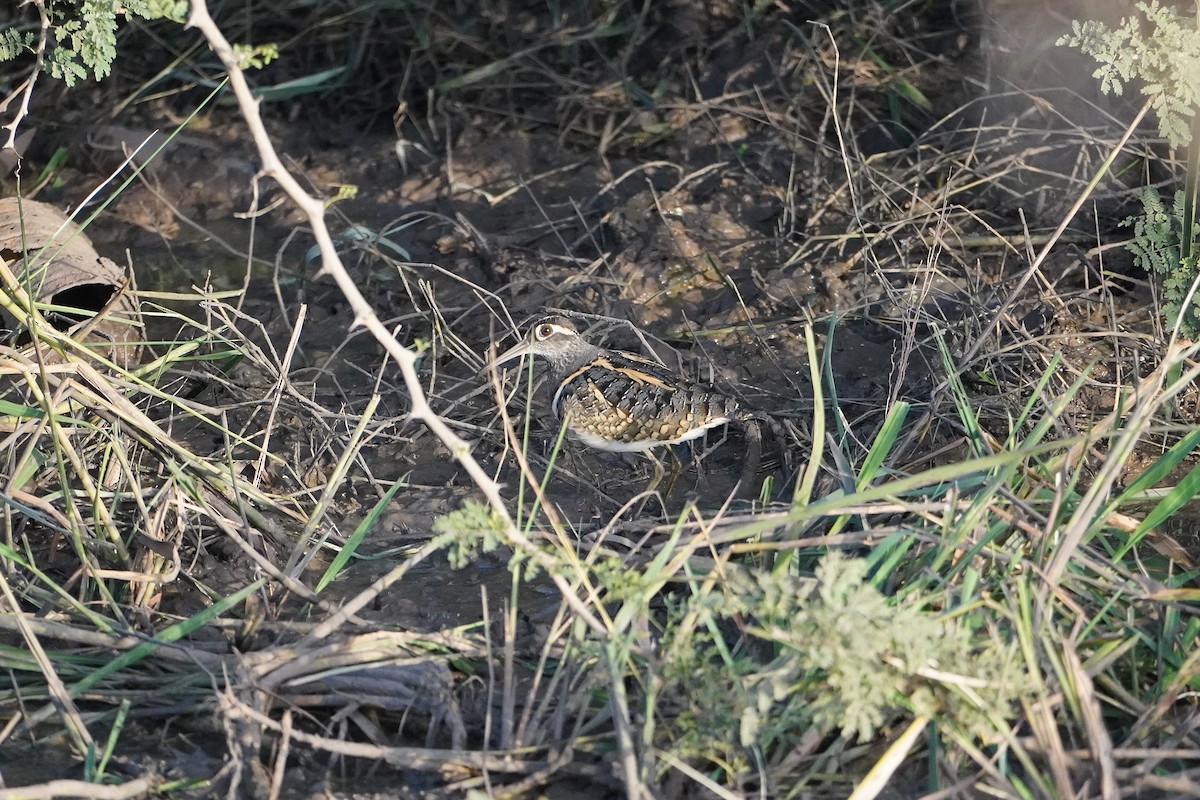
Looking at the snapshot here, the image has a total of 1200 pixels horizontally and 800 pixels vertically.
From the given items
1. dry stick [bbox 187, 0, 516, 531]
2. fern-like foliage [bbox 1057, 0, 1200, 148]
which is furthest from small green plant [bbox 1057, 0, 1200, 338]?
dry stick [bbox 187, 0, 516, 531]

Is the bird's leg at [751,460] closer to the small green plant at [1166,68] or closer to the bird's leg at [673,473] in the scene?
the bird's leg at [673,473]

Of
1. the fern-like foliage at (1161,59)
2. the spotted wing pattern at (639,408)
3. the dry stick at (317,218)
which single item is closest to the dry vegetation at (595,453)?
the dry stick at (317,218)

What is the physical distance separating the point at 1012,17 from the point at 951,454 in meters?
2.67

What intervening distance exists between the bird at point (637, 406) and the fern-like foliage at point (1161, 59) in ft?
5.33

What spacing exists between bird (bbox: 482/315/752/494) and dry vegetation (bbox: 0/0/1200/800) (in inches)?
7.4

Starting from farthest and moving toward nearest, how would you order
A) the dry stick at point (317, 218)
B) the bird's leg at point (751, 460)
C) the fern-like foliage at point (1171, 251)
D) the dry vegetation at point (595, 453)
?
the bird's leg at point (751, 460), the fern-like foliage at point (1171, 251), the dry vegetation at point (595, 453), the dry stick at point (317, 218)

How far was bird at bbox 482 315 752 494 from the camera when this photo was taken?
4.48 metres

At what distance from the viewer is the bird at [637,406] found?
448cm

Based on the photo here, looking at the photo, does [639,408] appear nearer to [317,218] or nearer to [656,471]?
[656,471]

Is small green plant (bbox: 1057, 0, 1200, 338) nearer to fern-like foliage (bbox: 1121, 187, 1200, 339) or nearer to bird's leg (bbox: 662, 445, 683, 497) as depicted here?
fern-like foliage (bbox: 1121, 187, 1200, 339)

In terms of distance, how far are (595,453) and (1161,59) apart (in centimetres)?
240

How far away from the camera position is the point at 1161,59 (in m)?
4.03

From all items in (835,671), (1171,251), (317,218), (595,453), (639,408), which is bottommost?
(595,453)

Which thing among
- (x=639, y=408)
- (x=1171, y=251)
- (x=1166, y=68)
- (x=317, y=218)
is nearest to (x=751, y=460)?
(x=639, y=408)
